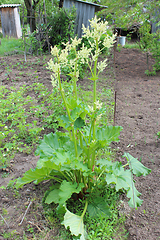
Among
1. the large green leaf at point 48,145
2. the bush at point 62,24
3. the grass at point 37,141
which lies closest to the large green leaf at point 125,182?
the grass at point 37,141

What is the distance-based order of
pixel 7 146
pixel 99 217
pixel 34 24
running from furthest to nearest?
pixel 34 24 → pixel 7 146 → pixel 99 217

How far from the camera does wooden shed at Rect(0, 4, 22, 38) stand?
13.2 meters

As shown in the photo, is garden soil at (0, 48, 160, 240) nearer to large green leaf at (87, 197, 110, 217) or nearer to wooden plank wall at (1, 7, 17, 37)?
large green leaf at (87, 197, 110, 217)

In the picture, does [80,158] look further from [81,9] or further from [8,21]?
[8,21]

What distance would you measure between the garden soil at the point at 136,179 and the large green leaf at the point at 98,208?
0.77ft

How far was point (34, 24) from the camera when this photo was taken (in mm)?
7875

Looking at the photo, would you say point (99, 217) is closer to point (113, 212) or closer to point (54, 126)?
point (113, 212)

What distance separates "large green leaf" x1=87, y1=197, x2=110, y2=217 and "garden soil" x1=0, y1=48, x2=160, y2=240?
0.77 ft

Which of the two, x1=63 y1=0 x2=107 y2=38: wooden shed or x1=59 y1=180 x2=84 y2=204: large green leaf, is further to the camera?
x1=63 y1=0 x2=107 y2=38: wooden shed

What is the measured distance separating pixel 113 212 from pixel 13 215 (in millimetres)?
1096

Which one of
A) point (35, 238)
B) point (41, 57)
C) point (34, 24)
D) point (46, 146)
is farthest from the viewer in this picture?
point (34, 24)

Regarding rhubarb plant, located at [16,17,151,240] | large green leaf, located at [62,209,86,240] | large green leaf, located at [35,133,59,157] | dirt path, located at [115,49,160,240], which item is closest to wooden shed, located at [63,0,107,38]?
dirt path, located at [115,49,160,240]

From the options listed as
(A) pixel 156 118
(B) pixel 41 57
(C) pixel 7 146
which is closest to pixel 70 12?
(B) pixel 41 57

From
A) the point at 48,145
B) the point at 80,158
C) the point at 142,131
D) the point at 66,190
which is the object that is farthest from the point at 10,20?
the point at 66,190
